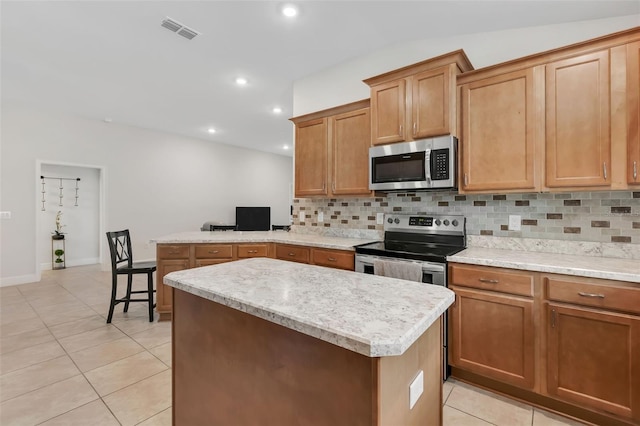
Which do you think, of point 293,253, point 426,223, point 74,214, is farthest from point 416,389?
point 74,214

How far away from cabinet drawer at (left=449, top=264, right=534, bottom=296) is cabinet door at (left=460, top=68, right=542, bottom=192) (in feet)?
2.10

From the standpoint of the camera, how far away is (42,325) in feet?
10.2

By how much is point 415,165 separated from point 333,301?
1800 millimetres

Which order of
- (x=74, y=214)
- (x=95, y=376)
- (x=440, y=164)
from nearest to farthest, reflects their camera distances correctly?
(x=95, y=376) → (x=440, y=164) → (x=74, y=214)

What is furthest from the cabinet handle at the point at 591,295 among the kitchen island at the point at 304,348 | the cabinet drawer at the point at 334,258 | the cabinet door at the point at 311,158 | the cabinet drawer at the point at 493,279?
the cabinet door at the point at 311,158

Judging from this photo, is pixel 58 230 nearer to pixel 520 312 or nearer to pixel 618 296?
pixel 520 312

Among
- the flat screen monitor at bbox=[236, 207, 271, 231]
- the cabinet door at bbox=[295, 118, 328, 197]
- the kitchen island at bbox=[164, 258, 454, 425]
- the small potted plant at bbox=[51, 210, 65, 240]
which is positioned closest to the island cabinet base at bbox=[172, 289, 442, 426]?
the kitchen island at bbox=[164, 258, 454, 425]

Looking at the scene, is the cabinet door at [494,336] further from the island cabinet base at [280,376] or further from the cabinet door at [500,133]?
the island cabinet base at [280,376]

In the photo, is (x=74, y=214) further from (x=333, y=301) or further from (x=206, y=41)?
(x=333, y=301)

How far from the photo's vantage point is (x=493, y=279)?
1.95m

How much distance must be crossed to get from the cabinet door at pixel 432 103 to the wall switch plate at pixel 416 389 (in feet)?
6.15

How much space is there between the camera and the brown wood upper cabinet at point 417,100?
233 centimetres

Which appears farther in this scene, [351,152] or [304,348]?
[351,152]

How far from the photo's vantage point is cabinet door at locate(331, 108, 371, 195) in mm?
2980
